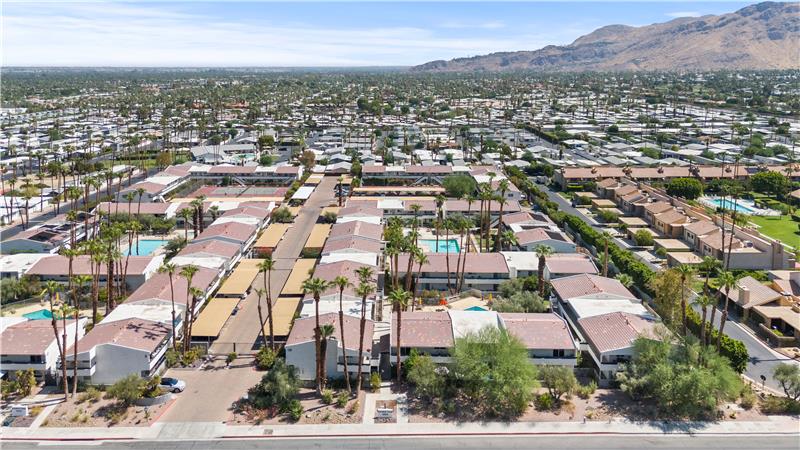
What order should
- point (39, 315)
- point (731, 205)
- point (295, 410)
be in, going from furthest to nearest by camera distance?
point (731, 205) → point (39, 315) → point (295, 410)

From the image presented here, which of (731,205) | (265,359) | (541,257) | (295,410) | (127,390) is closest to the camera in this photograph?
(295,410)

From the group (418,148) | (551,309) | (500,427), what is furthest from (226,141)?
(500,427)

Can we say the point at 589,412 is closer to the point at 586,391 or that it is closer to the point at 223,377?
the point at 586,391

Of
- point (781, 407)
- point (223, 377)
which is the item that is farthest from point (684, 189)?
point (223, 377)

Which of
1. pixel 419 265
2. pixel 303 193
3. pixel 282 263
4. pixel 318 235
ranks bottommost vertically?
pixel 282 263

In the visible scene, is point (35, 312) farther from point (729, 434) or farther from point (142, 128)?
point (142, 128)

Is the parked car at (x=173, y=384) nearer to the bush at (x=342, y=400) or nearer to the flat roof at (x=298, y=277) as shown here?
the bush at (x=342, y=400)

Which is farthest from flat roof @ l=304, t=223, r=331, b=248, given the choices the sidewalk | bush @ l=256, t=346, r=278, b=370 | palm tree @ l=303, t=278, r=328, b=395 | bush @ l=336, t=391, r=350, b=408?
Answer: the sidewalk

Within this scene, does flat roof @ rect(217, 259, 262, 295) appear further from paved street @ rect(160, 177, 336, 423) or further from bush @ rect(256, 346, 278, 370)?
bush @ rect(256, 346, 278, 370)
